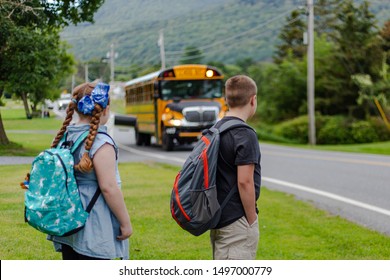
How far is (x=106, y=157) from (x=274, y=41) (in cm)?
6100

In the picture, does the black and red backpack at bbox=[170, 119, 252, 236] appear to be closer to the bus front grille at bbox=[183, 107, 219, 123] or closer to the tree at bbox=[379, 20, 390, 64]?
the bus front grille at bbox=[183, 107, 219, 123]

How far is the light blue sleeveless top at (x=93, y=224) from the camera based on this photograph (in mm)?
4441

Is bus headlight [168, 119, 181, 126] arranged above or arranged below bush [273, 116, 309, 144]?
above

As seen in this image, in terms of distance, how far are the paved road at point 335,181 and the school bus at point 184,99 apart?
76 centimetres

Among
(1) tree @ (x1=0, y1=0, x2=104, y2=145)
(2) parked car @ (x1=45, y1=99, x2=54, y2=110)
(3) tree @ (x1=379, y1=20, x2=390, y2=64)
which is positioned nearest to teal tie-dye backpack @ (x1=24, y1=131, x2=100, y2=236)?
(1) tree @ (x1=0, y1=0, x2=104, y2=145)

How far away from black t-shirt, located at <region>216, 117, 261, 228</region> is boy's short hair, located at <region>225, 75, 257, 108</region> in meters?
0.12

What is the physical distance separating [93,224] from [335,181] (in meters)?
11.5

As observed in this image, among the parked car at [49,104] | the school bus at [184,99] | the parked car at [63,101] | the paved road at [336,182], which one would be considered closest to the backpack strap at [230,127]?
the parked car at [63,101]

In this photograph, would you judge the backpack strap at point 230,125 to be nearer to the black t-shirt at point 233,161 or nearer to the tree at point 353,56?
the black t-shirt at point 233,161

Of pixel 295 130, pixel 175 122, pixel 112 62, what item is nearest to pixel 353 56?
pixel 295 130

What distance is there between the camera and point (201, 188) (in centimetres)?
471

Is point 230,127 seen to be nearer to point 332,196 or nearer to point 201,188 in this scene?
point 201,188

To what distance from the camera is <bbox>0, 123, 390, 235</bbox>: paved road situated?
11.0 meters

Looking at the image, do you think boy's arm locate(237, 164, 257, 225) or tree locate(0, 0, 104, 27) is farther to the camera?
tree locate(0, 0, 104, 27)
